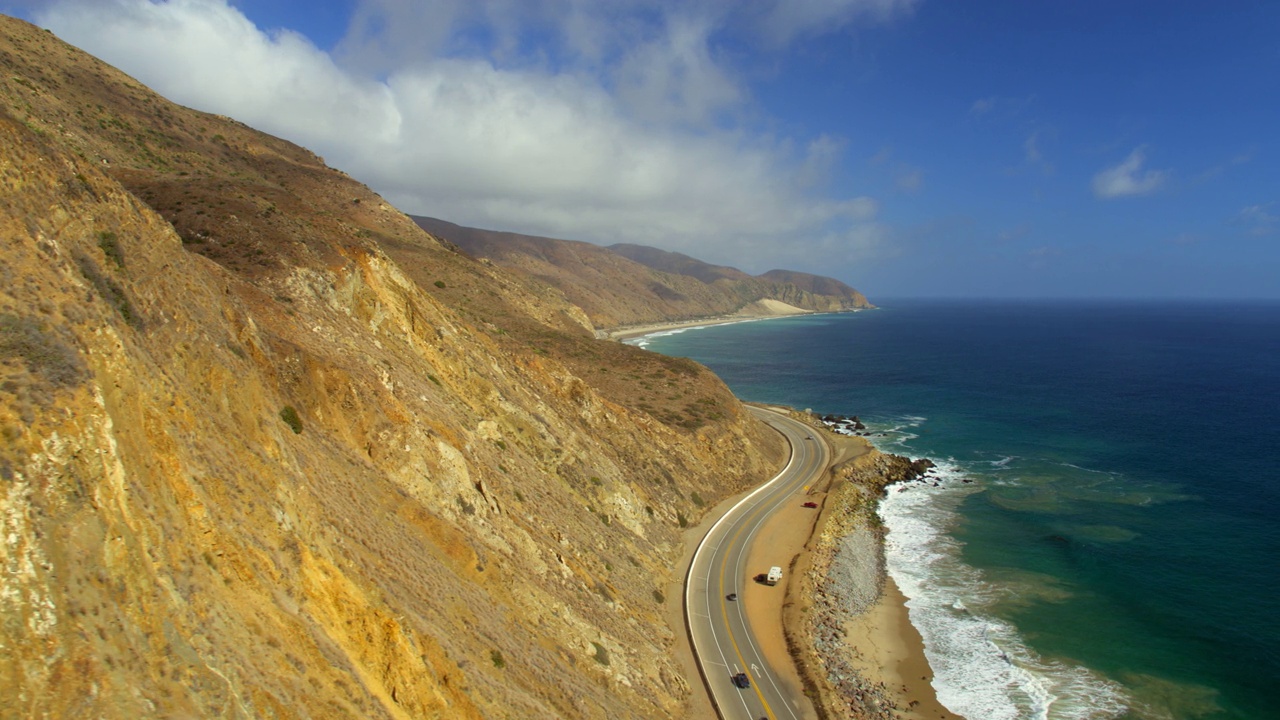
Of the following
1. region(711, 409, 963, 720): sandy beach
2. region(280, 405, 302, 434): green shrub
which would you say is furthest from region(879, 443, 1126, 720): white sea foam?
region(280, 405, 302, 434): green shrub

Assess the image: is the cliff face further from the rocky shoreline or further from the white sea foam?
the white sea foam

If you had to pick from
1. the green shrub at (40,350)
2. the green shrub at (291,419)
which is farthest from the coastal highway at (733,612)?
the green shrub at (40,350)

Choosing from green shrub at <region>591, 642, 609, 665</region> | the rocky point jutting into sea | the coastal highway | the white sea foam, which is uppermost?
the rocky point jutting into sea

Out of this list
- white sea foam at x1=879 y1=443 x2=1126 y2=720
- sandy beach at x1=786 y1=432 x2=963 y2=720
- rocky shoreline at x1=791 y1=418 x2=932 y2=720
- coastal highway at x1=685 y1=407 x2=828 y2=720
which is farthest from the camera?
white sea foam at x1=879 y1=443 x2=1126 y2=720

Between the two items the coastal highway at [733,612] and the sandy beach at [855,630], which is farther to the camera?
the sandy beach at [855,630]

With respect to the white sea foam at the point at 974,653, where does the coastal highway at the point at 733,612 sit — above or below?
above

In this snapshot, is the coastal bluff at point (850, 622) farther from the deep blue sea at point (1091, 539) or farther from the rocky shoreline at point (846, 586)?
the deep blue sea at point (1091, 539)

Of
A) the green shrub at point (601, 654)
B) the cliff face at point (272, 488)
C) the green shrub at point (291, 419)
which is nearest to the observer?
the cliff face at point (272, 488)
